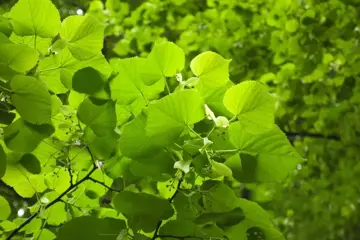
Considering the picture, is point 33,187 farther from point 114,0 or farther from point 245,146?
point 114,0

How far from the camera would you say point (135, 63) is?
57 cm

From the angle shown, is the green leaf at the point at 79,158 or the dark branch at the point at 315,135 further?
the dark branch at the point at 315,135

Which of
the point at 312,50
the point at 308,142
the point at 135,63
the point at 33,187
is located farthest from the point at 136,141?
the point at 308,142

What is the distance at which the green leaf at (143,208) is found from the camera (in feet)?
1.75

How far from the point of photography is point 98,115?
0.59m

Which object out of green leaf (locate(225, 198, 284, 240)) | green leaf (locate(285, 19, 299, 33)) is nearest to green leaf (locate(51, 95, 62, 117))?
green leaf (locate(225, 198, 284, 240))

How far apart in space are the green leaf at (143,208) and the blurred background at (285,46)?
130 centimetres

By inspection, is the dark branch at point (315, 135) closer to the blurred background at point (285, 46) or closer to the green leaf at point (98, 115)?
the blurred background at point (285, 46)

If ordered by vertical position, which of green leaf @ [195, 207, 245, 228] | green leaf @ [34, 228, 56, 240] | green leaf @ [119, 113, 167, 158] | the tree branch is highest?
green leaf @ [119, 113, 167, 158]

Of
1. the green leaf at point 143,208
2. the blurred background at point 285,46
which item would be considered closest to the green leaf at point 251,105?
the green leaf at point 143,208

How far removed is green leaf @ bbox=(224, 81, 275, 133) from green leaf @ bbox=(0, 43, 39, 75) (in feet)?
0.66

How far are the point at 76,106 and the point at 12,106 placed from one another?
0.09m

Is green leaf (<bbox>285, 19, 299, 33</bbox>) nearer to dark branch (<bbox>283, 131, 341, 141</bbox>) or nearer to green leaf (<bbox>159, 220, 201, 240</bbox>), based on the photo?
dark branch (<bbox>283, 131, 341, 141</bbox>)

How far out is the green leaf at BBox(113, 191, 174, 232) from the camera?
532 millimetres
